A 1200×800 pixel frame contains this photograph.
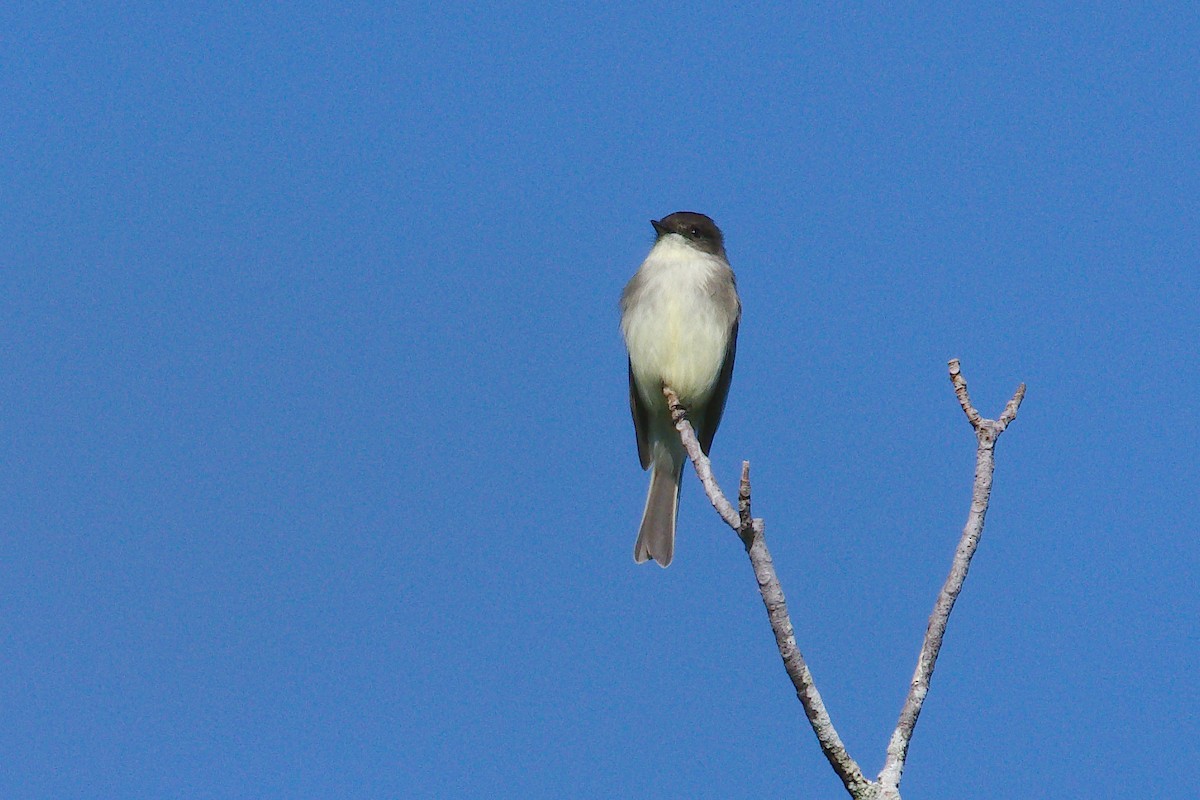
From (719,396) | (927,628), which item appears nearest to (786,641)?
(927,628)

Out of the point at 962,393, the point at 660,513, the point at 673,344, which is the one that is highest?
the point at 673,344

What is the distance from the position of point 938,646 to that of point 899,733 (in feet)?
0.88

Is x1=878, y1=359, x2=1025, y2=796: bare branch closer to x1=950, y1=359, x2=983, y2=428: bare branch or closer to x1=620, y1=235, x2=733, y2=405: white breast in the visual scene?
x1=950, y1=359, x2=983, y2=428: bare branch

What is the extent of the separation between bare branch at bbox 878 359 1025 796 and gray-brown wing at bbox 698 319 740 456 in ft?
13.7

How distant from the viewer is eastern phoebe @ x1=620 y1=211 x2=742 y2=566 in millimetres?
7957

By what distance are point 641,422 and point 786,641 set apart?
15.8 ft

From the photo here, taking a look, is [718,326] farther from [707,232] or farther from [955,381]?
[955,381]

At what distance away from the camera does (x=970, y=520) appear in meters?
3.84

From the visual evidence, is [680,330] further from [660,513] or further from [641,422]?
[660,513]

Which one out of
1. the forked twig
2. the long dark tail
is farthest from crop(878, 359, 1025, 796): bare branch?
the long dark tail

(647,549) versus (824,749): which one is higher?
(647,549)

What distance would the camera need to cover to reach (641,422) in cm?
866

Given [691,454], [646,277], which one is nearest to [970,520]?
[691,454]

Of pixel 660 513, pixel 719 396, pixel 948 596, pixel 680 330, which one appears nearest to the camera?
pixel 948 596
